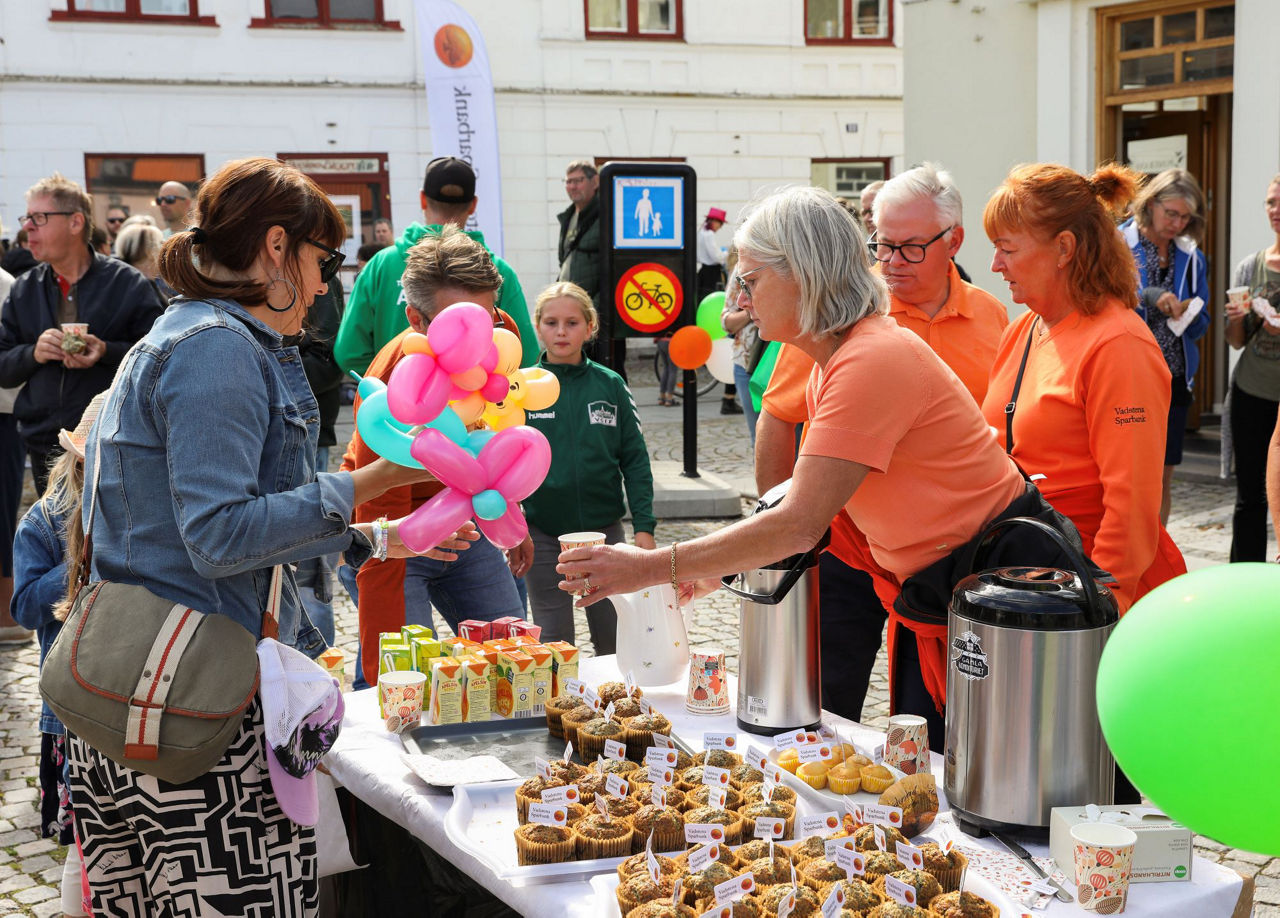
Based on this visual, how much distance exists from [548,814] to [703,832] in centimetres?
28

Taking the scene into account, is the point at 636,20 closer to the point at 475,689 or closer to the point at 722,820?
the point at 475,689

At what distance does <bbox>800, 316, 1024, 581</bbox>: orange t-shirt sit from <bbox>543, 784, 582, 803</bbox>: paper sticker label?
2.52ft

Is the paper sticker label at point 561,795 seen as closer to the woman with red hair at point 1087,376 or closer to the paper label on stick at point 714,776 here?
the paper label on stick at point 714,776

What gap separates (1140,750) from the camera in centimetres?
159

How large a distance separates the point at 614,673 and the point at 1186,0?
25.0 feet

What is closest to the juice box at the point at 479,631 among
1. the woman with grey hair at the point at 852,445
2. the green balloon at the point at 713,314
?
the woman with grey hair at the point at 852,445

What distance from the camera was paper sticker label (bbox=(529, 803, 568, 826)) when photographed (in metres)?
2.19

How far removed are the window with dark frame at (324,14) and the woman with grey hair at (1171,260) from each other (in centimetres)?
1206

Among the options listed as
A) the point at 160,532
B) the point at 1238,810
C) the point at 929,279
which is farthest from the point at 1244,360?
the point at 160,532

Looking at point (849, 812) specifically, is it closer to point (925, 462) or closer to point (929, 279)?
point (925, 462)

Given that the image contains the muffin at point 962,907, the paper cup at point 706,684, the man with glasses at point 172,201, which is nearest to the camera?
the muffin at point 962,907

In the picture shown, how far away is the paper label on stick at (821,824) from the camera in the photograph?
2146 millimetres

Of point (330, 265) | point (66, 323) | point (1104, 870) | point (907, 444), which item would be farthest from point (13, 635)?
point (1104, 870)

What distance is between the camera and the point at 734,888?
1.92 meters
